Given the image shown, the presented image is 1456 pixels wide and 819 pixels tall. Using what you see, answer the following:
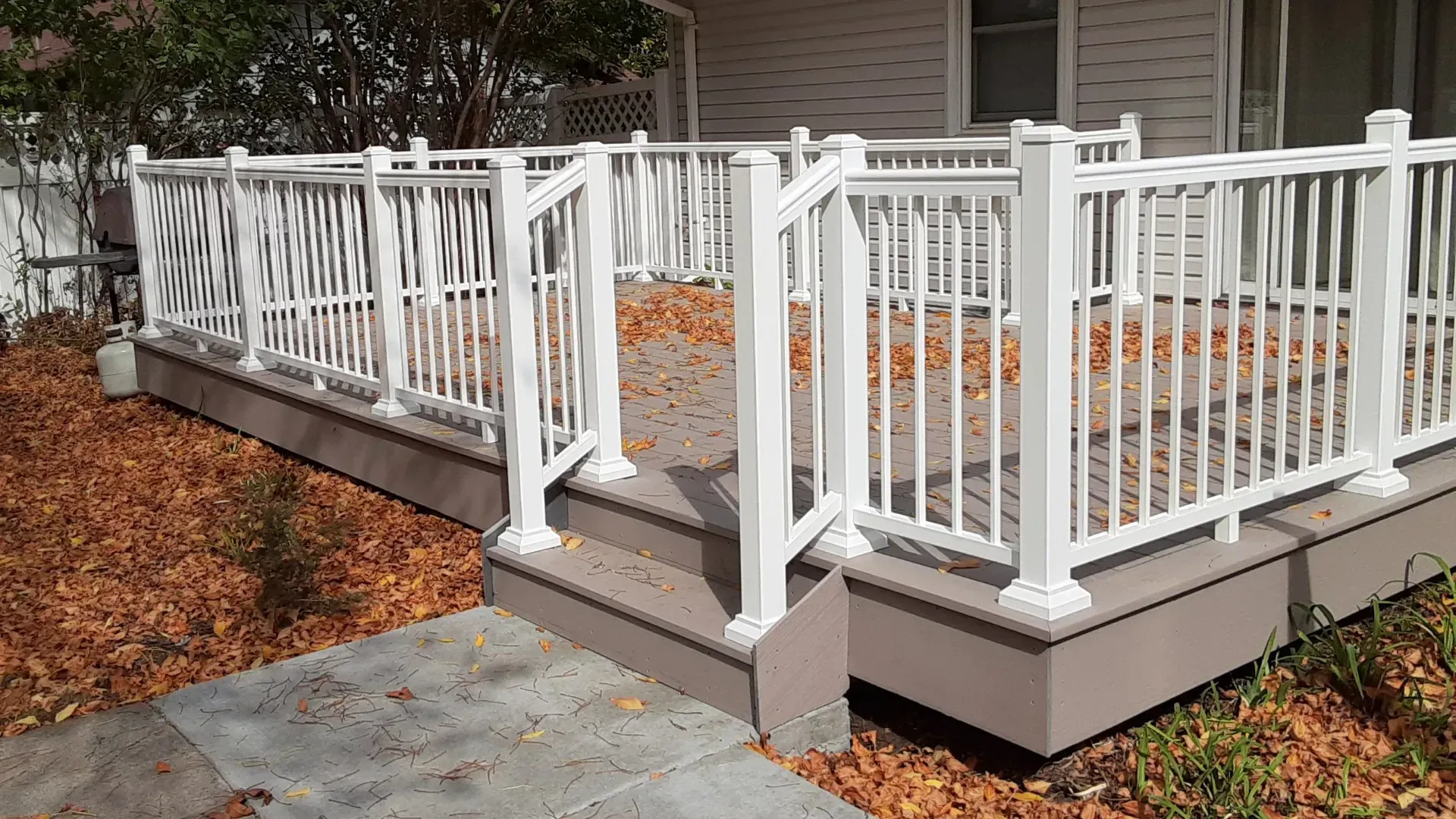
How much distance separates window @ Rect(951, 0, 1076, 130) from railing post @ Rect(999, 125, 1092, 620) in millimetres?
6779

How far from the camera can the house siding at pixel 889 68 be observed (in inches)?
345

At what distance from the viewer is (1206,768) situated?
3.73 m

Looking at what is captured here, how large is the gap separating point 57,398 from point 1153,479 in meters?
7.06

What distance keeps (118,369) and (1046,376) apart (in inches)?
275

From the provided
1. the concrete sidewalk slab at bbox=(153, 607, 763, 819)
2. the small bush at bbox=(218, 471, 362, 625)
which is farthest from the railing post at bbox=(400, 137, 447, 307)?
the concrete sidewalk slab at bbox=(153, 607, 763, 819)

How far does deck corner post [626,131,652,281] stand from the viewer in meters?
10.2

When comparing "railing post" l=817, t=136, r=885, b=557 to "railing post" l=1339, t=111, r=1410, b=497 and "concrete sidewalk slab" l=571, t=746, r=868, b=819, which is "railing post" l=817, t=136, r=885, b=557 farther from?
"railing post" l=1339, t=111, r=1410, b=497

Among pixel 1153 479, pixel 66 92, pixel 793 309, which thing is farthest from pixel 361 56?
pixel 1153 479

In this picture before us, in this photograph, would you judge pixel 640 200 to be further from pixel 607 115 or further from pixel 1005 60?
pixel 607 115

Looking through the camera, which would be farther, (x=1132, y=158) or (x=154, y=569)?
(x=1132, y=158)

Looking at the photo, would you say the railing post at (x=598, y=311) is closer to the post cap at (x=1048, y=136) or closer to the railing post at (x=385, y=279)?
the railing post at (x=385, y=279)

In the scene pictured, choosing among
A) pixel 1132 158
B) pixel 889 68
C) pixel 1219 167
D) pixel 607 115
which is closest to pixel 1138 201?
pixel 1132 158

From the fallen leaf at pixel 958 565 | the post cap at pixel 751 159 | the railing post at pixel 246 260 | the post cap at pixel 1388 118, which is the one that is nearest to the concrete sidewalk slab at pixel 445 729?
the fallen leaf at pixel 958 565

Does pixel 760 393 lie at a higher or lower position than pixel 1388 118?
lower
